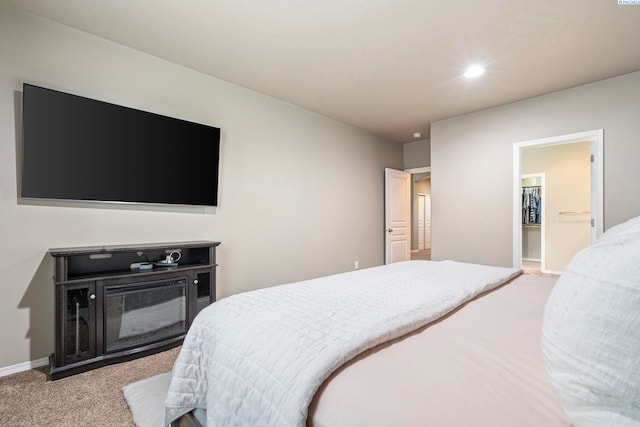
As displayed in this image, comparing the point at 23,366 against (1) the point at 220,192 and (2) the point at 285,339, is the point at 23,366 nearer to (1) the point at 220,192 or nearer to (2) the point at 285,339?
(1) the point at 220,192

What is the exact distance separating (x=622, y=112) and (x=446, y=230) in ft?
7.65

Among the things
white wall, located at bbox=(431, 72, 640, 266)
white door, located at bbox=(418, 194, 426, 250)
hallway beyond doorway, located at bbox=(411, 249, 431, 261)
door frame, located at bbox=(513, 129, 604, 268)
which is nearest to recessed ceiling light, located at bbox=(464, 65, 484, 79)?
white wall, located at bbox=(431, 72, 640, 266)

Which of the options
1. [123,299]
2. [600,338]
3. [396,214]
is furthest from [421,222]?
[600,338]

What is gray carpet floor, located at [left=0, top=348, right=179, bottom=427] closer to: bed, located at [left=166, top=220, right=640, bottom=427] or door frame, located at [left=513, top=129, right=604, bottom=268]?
bed, located at [left=166, top=220, right=640, bottom=427]

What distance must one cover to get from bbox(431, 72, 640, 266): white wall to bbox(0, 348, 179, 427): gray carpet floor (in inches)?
159

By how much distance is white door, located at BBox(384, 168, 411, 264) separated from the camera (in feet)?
18.3

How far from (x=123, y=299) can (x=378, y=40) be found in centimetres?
305

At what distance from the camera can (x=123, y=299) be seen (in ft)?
7.82

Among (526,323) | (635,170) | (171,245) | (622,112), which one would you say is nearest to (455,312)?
(526,323)

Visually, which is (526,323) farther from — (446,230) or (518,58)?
(446,230)

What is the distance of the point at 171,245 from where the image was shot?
8.69 ft

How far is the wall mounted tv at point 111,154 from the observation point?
2248 mm

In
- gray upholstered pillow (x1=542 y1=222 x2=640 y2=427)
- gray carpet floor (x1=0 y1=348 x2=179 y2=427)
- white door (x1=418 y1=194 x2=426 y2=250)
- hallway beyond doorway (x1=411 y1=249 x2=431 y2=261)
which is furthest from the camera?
white door (x1=418 y1=194 x2=426 y2=250)

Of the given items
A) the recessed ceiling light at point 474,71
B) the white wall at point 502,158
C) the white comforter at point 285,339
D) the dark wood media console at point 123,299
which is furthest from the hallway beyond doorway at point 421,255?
the white comforter at point 285,339
